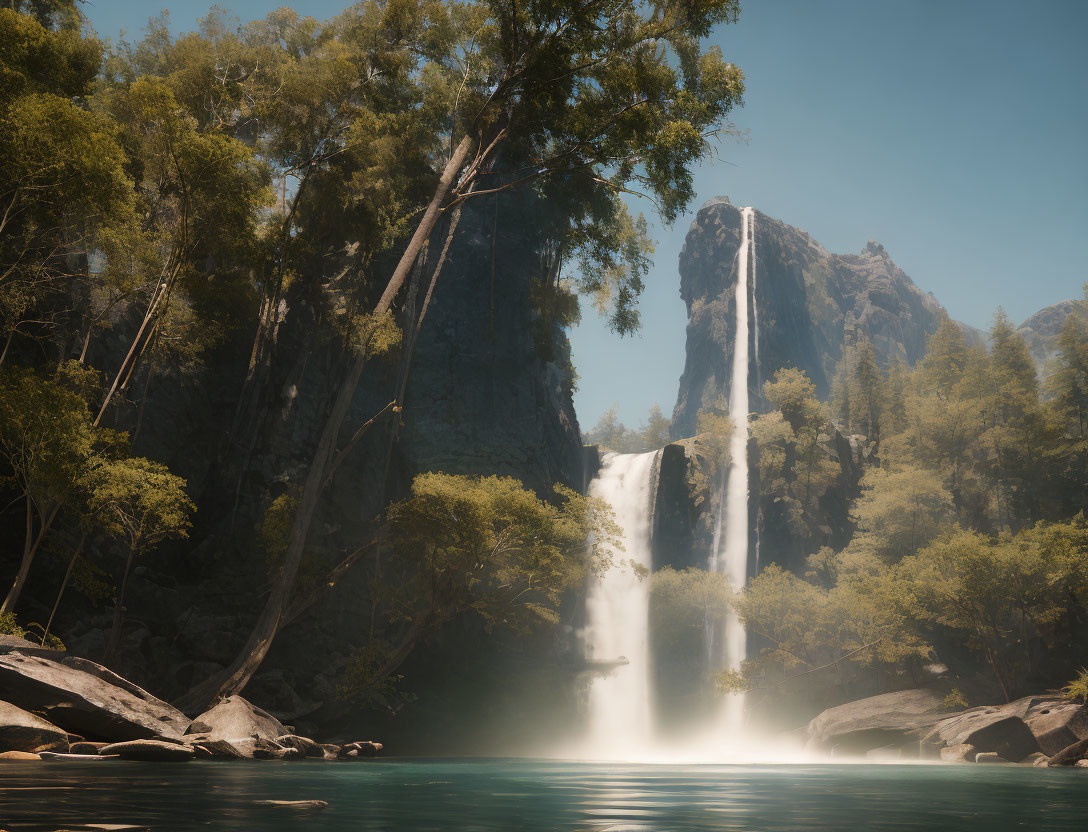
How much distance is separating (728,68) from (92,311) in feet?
64.2

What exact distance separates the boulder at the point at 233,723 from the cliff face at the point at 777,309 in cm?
8076

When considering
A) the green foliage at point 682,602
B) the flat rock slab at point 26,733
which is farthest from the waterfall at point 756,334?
the flat rock slab at point 26,733

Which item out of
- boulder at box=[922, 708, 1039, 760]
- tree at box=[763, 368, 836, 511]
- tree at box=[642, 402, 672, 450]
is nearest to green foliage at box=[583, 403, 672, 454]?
tree at box=[642, 402, 672, 450]

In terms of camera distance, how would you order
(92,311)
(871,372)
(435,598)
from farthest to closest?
(871,372) < (435,598) < (92,311)

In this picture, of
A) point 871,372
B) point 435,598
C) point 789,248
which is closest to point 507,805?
point 435,598

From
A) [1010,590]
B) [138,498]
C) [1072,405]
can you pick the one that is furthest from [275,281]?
[1072,405]

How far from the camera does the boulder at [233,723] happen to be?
13039mm

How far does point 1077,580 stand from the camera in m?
25.1

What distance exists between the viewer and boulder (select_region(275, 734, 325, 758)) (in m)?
14.5

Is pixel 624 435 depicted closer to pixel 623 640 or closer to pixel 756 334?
pixel 756 334

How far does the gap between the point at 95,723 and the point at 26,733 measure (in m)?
1.52

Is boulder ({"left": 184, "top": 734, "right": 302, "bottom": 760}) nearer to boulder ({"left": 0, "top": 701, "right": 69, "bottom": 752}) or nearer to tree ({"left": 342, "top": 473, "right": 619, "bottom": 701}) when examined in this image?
boulder ({"left": 0, "top": 701, "right": 69, "bottom": 752})

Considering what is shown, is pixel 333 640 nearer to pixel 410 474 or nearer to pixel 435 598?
pixel 435 598

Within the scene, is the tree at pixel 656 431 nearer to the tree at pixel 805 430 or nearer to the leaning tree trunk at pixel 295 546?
the tree at pixel 805 430
